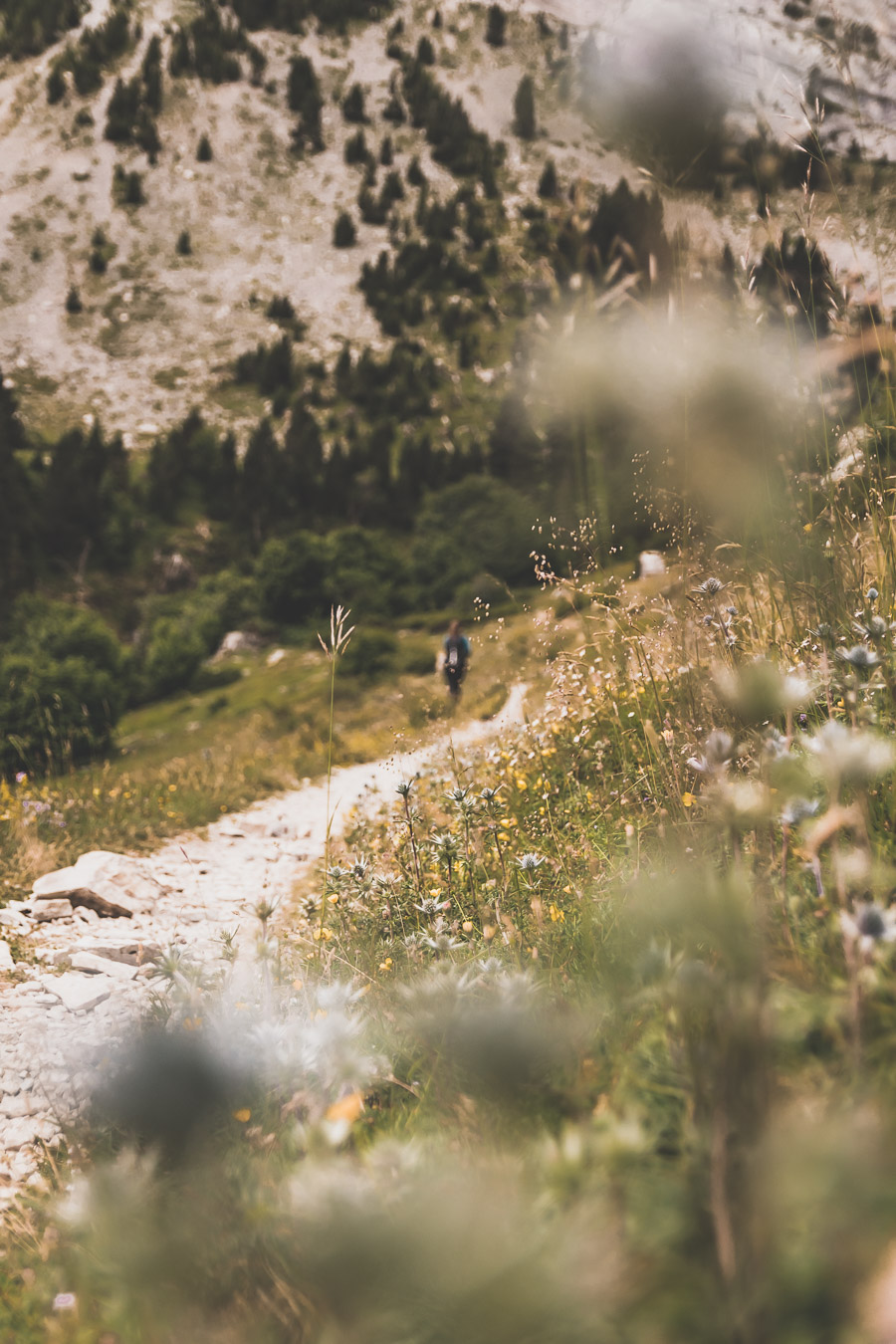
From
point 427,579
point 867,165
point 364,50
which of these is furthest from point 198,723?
point 364,50

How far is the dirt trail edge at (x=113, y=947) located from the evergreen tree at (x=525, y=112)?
461ft

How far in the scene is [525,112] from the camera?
118062 mm

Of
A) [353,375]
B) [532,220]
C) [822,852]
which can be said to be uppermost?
[532,220]

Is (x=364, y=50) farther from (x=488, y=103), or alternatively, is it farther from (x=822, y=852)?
(x=822, y=852)

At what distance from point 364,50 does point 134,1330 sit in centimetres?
16914

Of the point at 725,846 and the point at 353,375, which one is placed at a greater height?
the point at 725,846

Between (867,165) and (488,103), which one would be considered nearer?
(867,165)

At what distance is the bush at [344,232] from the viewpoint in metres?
93.6

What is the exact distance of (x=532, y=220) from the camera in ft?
340

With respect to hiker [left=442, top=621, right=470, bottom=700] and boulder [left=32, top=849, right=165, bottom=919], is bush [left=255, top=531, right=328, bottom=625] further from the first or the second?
boulder [left=32, top=849, right=165, bottom=919]

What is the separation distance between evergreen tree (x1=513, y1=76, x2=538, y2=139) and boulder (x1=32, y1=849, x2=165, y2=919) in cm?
14344

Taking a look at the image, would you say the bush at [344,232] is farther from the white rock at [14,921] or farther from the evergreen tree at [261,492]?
the white rock at [14,921]

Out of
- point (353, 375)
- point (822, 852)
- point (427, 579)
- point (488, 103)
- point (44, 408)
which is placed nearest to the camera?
point (822, 852)

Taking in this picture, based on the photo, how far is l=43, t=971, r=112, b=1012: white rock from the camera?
3906mm
